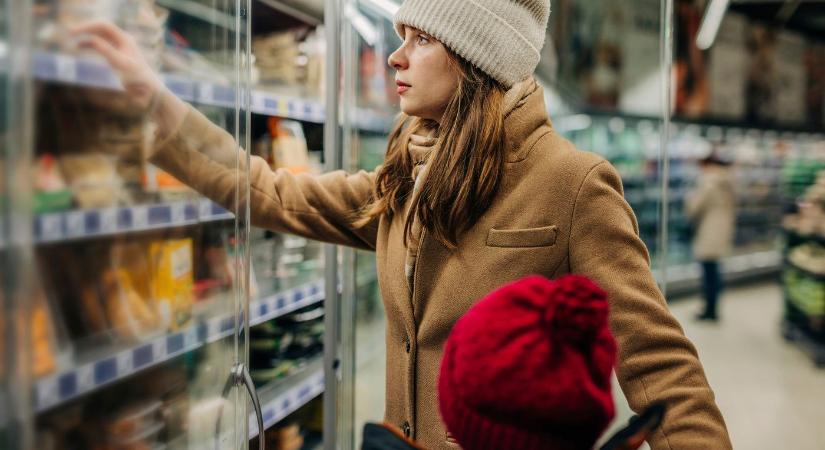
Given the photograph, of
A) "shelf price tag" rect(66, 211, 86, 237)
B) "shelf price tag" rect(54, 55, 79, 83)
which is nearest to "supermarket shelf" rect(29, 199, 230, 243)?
"shelf price tag" rect(66, 211, 86, 237)

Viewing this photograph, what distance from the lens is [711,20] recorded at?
6418 mm

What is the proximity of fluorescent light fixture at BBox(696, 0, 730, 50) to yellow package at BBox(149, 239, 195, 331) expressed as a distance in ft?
13.3

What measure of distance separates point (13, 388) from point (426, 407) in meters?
0.70

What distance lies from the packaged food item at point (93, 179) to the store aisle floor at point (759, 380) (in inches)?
95.5

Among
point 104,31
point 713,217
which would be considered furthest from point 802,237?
point 104,31

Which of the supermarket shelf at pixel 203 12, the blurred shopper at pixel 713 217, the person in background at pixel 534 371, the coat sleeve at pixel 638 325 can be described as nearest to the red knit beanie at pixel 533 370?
the person in background at pixel 534 371

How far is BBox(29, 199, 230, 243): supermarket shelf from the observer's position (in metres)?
0.75

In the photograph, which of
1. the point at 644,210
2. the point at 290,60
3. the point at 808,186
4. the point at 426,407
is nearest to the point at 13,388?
the point at 426,407

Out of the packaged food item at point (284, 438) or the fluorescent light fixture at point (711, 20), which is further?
the fluorescent light fixture at point (711, 20)

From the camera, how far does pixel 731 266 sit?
10.4 m

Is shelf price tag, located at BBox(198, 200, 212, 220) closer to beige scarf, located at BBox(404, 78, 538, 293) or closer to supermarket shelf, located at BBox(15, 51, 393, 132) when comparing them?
supermarket shelf, located at BBox(15, 51, 393, 132)

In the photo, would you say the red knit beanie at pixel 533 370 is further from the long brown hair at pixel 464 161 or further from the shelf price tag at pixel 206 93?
the shelf price tag at pixel 206 93

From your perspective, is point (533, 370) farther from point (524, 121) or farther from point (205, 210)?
Result: point (205, 210)

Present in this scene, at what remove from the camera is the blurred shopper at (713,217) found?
274 inches
